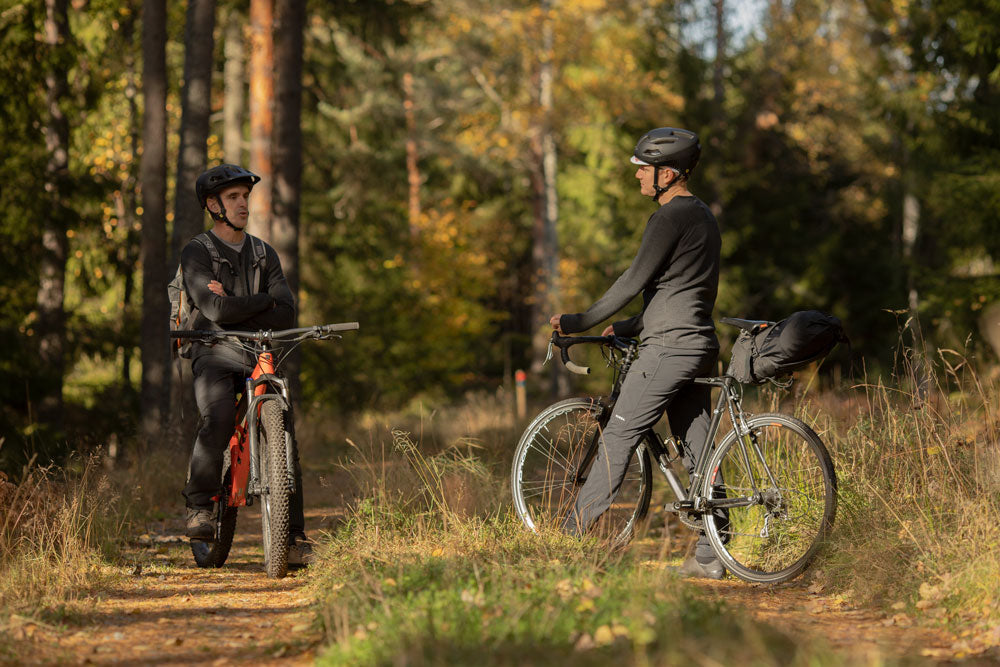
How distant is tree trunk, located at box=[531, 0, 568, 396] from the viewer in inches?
1137

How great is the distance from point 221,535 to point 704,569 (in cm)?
260

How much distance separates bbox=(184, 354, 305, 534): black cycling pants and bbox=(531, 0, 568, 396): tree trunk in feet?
68.0

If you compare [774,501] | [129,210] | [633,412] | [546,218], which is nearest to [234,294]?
[633,412]

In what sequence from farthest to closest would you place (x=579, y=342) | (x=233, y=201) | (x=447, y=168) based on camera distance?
(x=447, y=168) → (x=233, y=201) → (x=579, y=342)

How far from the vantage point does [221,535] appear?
6.53m

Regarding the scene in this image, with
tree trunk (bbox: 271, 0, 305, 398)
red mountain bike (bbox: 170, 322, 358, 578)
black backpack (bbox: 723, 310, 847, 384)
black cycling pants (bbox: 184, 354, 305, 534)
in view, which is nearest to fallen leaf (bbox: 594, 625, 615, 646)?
black backpack (bbox: 723, 310, 847, 384)

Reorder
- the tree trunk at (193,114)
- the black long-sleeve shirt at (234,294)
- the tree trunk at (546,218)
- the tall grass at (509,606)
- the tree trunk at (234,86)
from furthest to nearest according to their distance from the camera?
1. the tree trunk at (546,218)
2. the tree trunk at (234,86)
3. the tree trunk at (193,114)
4. the black long-sleeve shirt at (234,294)
5. the tall grass at (509,606)

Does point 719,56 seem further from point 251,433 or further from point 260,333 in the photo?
point 251,433

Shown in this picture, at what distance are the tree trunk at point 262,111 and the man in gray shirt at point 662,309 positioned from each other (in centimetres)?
843

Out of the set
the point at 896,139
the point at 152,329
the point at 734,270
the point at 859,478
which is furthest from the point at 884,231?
the point at 859,478

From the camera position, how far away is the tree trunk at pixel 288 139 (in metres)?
14.5

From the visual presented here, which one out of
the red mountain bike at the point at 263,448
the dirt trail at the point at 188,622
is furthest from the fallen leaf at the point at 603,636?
the red mountain bike at the point at 263,448

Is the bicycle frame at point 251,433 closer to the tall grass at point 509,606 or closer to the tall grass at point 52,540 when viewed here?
the tall grass at point 509,606

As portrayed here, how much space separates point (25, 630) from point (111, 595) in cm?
107
